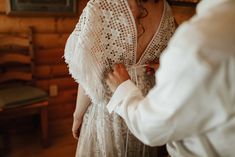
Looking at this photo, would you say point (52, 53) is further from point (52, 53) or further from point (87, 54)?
point (87, 54)

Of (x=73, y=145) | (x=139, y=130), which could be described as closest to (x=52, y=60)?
(x=73, y=145)

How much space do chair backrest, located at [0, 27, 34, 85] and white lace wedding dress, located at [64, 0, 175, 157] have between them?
126 cm

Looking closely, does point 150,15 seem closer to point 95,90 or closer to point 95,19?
point 95,19

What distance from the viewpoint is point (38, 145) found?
2.26 m

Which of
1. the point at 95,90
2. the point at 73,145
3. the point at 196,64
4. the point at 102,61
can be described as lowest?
the point at 73,145

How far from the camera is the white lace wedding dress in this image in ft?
3.02

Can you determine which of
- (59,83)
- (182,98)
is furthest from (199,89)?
(59,83)

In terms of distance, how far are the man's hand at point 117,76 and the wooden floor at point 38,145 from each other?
4.82ft

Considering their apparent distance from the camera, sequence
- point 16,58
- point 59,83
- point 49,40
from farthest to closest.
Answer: point 59,83 → point 49,40 → point 16,58

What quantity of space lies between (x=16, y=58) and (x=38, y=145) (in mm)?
804

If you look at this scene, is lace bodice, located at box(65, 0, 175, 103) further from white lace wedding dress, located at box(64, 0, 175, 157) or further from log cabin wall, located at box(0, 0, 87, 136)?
log cabin wall, located at box(0, 0, 87, 136)

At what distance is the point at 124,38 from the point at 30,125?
Answer: 1.85 metres

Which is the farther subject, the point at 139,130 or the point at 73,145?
the point at 73,145

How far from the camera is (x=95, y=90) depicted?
39.4 inches
